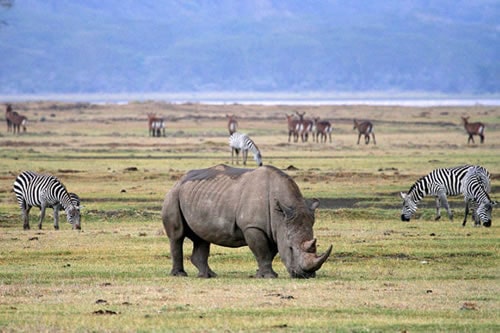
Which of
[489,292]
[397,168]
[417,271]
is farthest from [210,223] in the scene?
[397,168]

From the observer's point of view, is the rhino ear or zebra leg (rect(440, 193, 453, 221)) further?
zebra leg (rect(440, 193, 453, 221))

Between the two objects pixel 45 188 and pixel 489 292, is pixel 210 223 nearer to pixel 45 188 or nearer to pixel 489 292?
pixel 489 292

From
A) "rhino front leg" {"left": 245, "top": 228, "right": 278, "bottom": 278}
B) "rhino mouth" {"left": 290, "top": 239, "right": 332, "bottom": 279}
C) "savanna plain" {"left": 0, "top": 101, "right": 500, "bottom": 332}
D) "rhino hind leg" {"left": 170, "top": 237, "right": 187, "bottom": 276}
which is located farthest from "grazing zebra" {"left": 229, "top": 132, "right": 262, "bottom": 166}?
"rhino mouth" {"left": 290, "top": 239, "right": 332, "bottom": 279}

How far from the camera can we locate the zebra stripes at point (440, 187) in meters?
26.3

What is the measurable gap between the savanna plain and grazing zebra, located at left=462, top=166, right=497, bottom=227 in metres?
0.54

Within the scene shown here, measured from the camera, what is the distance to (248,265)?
62.4 feet

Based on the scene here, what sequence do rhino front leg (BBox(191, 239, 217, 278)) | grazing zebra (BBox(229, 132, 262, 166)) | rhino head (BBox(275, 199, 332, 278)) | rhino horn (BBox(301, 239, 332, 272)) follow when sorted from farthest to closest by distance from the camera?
1. grazing zebra (BBox(229, 132, 262, 166))
2. rhino front leg (BBox(191, 239, 217, 278))
3. rhino head (BBox(275, 199, 332, 278))
4. rhino horn (BBox(301, 239, 332, 272))

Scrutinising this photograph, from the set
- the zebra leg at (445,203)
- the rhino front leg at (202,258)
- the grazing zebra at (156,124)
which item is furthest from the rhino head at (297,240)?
the grazing zebra at (156,124)

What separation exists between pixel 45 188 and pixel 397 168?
19521mm

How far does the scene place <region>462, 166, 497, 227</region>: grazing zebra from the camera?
24.6m

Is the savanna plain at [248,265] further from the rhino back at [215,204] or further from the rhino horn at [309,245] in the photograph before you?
the rhino back at [215,204]

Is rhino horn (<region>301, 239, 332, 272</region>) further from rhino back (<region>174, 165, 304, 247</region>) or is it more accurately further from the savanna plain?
rhino back (<region>174, 165, 304, 247</region>)

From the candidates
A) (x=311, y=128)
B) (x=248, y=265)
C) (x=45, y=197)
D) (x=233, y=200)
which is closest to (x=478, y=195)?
(x=248, y=265)

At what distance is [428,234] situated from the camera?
22.8m
